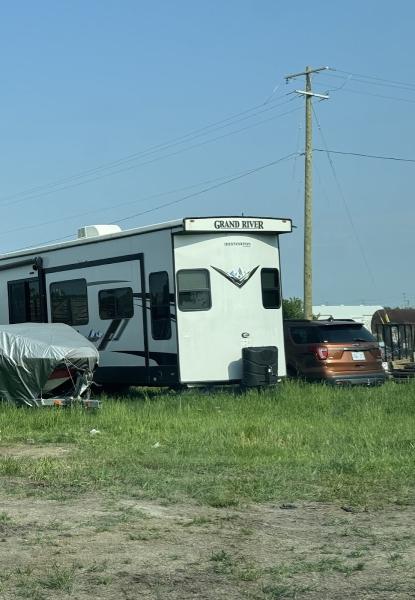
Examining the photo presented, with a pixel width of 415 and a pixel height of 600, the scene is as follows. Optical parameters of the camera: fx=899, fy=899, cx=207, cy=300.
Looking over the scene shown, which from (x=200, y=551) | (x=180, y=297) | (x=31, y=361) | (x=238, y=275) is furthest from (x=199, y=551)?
(x=238, y=275)

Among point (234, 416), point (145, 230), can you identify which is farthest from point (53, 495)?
point (145, 230)

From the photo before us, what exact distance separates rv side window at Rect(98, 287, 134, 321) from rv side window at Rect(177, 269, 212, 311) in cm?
137

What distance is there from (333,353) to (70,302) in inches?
221

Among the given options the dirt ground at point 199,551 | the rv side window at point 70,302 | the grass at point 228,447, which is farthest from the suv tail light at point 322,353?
the dirt ground at point 199,551

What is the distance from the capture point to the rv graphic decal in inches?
665

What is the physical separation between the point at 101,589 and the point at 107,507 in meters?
2.34

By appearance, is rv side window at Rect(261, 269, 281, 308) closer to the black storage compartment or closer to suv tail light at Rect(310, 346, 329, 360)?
the black storage compartment

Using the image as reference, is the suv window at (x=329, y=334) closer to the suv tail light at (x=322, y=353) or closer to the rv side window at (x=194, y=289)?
the suv tail light at (x=322, y=353)

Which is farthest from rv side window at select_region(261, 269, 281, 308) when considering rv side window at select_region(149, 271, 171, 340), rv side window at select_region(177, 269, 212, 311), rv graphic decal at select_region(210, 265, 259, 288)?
rv side window at select_region(149, 271, 171, 340)

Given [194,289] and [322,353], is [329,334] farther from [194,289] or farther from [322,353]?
[194,289]

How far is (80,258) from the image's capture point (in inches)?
733

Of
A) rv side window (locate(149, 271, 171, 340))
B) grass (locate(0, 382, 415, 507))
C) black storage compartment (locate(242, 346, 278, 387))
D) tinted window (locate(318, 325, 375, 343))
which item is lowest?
grass (locate(0, 382, 415, 507))

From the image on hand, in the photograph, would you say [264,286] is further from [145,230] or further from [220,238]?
[145,230]

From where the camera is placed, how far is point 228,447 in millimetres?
10898
